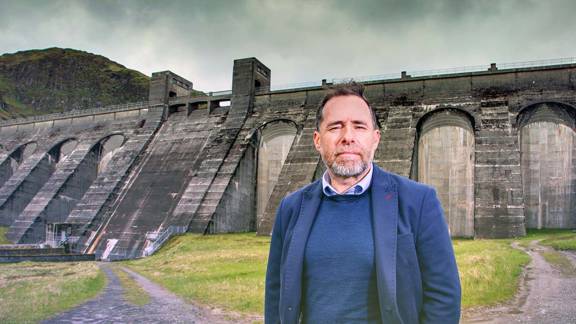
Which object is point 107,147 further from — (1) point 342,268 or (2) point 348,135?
(1) point 342,268

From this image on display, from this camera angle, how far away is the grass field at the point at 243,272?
11.4 meters

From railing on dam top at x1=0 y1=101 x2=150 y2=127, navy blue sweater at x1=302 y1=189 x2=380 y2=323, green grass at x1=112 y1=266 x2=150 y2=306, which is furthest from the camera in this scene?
railing on dam top at x1=0 y1=101 x2=150 y2=127

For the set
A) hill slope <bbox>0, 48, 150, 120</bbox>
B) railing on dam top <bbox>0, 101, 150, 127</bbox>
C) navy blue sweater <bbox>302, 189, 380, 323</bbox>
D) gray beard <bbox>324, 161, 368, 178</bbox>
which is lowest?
navy blue sweater <bbox>302, 189, 380, 323</bbox>

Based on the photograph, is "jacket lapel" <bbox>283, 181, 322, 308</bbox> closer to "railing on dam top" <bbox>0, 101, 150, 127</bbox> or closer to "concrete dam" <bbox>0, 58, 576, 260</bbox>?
"concrete dam" <bbox>0, 58, 576, 260</bbox>

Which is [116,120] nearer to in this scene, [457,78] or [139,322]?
[457,78]

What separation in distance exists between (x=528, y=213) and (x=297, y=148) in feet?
45.6

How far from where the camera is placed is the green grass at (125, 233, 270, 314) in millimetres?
12336

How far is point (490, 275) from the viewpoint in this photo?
489 inches

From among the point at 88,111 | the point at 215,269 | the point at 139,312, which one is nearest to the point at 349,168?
the point at 139,312

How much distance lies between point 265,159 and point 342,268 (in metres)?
32.5

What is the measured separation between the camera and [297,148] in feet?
103

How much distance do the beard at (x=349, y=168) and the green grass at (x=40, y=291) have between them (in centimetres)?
959

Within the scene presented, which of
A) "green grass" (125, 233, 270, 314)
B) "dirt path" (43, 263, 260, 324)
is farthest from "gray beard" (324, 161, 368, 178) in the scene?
"green grass" (125, 233, 270, 314)

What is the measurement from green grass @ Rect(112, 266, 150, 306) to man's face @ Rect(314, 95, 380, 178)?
10462mm
